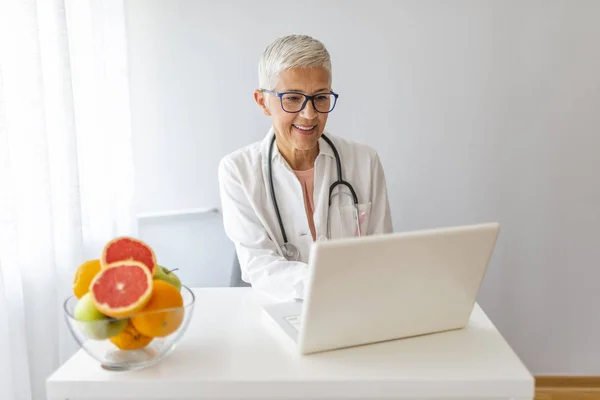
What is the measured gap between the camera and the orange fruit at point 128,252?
1146mm

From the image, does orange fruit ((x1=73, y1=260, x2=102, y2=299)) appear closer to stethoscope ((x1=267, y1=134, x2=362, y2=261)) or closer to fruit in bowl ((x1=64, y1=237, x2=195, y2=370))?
fruit in bowl ((x1=64, y1=237, x2=195, y2=370))

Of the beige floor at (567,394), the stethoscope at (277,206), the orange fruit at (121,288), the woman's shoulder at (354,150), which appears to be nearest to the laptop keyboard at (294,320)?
the orange fruit at (121,288)

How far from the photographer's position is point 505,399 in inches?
42.8

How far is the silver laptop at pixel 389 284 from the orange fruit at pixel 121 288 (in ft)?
0.90

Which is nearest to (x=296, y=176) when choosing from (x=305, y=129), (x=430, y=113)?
(x=305, y=129)

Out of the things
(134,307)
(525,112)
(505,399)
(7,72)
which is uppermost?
(7,72)

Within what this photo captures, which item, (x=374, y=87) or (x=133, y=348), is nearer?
(x=133, y=348)

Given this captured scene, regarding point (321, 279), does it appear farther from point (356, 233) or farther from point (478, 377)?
point (356, 233)

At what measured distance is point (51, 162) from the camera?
6.32ft

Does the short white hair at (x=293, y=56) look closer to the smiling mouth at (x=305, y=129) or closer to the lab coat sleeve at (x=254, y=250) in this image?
the smiling mouth at (x=305, y=129)

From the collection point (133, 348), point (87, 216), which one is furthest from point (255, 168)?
point (133, 348)

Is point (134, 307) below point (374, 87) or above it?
below

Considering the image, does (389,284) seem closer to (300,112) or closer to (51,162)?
(300,112)

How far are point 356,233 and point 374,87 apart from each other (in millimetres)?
722
